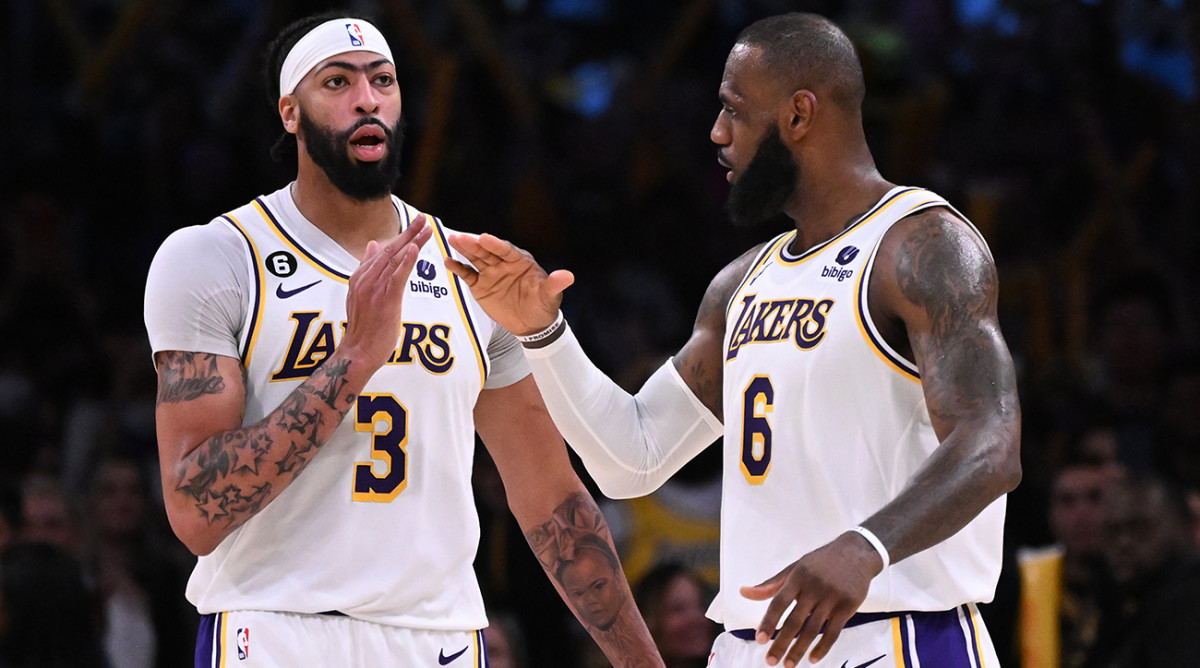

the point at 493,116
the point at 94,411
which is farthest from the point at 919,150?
the point at 94,411

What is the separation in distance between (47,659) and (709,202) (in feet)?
18.5

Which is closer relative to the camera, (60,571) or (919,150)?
(60,571)

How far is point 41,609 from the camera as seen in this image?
7070 mm

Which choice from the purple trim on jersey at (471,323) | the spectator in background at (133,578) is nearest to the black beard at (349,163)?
the purple trim on jersey at (471,323)

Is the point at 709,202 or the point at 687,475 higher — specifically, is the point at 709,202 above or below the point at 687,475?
above

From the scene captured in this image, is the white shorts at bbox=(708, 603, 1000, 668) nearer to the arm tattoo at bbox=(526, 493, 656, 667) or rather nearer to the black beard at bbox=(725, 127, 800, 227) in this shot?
the arm tattoo at bbox=(526, 493, 656, 667)

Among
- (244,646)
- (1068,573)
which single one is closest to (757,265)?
(244,646)

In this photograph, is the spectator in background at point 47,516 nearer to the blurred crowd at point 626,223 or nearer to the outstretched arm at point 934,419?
the blurred crowd at point 626,223

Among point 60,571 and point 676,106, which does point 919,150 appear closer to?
point 676,106

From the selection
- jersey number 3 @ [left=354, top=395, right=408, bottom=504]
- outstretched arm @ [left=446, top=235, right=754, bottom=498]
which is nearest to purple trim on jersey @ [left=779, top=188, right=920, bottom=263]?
outstretched arm @ [left=446, top=235, right=754, bottom=498]

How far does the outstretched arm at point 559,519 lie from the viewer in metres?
5.31

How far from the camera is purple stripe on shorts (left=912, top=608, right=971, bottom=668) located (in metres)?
4.32

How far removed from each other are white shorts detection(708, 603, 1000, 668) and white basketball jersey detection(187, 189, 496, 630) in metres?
1.14

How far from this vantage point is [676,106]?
38.2ft
